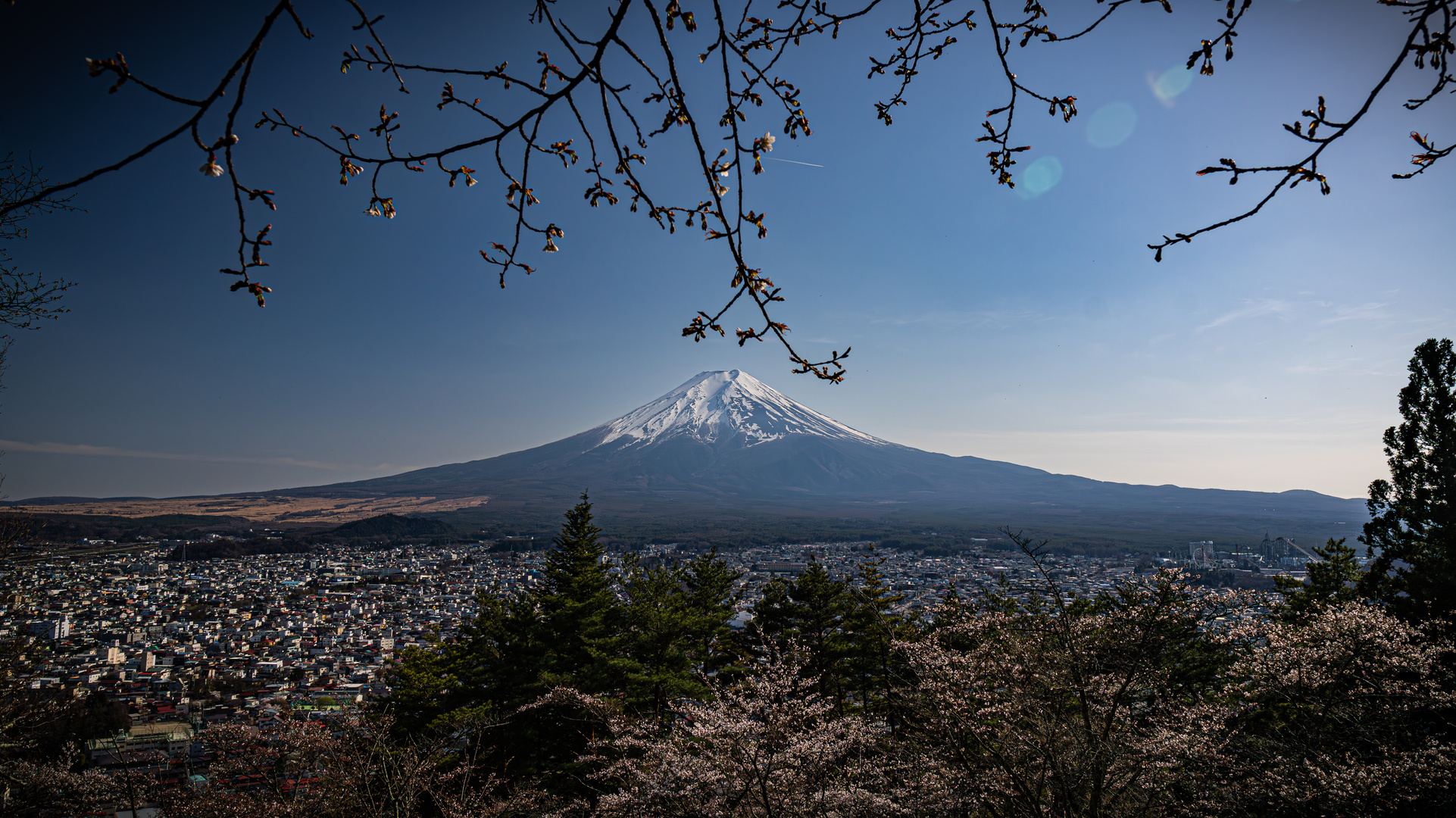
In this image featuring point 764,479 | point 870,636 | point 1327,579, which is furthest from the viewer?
point 764,479

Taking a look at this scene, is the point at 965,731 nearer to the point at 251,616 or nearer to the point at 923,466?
the point at 251,616

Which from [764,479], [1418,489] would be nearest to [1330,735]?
[1418,489]

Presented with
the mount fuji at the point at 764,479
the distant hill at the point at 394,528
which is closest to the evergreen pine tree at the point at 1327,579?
the distant hill at the point at 394,528

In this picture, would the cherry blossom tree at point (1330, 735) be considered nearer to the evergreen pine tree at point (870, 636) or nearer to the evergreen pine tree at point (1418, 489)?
the evergreen pine tree at point (1418, 489)

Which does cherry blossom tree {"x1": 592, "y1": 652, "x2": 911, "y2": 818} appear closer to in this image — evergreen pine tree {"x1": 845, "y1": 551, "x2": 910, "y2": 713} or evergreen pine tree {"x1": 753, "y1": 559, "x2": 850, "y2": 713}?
evergreen pine tree {"x1": 845, "y1": 551, "x2": 910, "y2": 713}

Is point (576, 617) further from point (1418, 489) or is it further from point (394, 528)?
point (394, 528)

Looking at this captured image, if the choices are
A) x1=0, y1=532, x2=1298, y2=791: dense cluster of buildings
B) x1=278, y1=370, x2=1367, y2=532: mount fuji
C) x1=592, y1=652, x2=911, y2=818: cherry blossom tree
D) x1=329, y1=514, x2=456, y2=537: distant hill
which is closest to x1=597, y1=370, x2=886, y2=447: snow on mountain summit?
x1=278, y1=370, x2=1367, y2=532: mount fuji
